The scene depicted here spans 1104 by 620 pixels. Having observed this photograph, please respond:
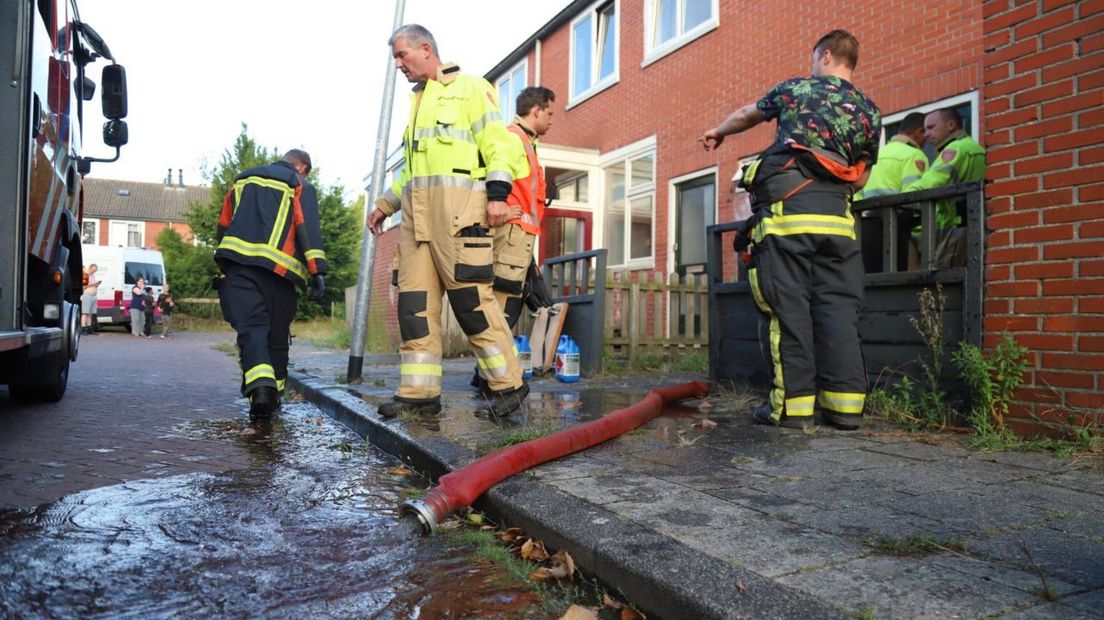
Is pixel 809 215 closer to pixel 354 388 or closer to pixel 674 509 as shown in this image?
pixel 674 509

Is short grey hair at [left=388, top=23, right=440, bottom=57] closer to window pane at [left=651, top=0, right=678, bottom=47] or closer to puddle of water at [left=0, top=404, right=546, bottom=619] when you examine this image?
puddle of water at [left=0, top=404, right=546, bottom=619]

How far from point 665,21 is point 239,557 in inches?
433

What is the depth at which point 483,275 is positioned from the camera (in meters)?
4.20

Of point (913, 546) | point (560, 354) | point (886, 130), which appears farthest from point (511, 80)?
point (913, 546)

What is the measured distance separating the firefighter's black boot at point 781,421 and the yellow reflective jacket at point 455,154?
6.10ft

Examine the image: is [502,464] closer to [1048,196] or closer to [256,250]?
[1048,196]

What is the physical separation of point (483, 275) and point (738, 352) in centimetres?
209

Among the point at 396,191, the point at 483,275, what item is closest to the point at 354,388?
the point at 396,191

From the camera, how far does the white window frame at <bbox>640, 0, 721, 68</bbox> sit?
10219 millimetres

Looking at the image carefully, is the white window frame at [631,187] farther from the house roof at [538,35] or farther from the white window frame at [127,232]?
the white window frame at [127,232]

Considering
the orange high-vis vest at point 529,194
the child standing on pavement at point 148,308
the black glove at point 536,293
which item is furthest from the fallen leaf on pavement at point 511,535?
the child standing on pavement at point 148,308

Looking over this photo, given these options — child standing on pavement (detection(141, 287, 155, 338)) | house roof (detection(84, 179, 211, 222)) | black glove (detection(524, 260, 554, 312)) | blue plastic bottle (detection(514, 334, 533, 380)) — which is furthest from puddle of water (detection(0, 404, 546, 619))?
house roof (detection(84, 179, 211, 222))

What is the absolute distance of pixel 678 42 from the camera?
1093 cm

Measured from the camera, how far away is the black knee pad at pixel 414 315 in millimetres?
4309
